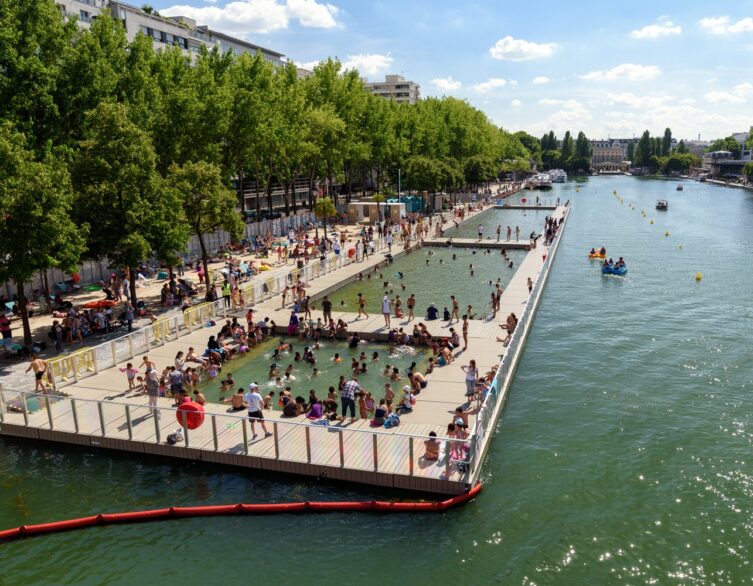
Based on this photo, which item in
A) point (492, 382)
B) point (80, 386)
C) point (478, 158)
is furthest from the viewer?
point (478, 158)

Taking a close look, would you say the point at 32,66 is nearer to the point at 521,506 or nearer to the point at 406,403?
the point at 406,403

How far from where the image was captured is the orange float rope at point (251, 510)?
1459 centimetres

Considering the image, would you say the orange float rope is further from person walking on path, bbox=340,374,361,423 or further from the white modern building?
the white modern building

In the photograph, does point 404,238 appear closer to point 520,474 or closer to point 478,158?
point 520,474

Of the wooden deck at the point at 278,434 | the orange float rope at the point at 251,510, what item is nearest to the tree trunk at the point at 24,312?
the wooden deck at the point at 278,434

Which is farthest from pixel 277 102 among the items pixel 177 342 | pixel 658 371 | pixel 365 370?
pixel 658 371

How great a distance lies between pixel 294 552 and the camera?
1348 centimetres


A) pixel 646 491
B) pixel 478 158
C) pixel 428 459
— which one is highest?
pixel 478 158

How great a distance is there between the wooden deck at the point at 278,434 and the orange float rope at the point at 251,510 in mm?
482

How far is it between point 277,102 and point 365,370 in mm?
37169

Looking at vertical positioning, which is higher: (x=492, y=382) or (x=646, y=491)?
(x=492, y=382)

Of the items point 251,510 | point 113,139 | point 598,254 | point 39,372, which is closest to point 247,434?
point 251,510

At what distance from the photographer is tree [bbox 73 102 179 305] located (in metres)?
26.2

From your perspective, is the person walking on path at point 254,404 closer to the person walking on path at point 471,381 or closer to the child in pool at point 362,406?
the child in pool at point 362,406
